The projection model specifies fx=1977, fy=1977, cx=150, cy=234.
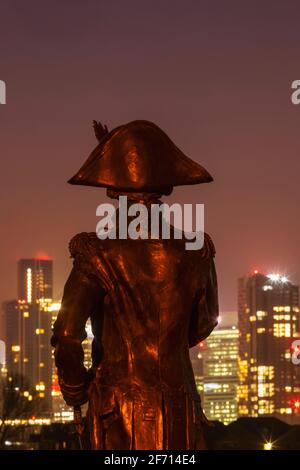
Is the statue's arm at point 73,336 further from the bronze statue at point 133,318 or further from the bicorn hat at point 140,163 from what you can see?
the bicorn hat at point 140,163

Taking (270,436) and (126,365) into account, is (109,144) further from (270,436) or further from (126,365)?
(270,436)

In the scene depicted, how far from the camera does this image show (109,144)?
11.3 meters

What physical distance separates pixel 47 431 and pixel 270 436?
1269cm

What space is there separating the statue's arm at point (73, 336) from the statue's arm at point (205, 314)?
0.68 m

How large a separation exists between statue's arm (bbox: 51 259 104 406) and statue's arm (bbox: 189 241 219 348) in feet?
2.23

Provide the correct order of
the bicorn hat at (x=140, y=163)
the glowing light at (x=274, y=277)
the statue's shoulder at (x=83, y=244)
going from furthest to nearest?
the glowing light at (x=274, y=277), the statue's shoulder at (x=83, y=244), the bicorn hat at (x=140, y=163)

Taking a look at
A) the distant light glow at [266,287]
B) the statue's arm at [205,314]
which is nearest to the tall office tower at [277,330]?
the distant light glow at [266,287]

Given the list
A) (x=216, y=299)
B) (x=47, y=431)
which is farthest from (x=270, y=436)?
(x=216, y=299)

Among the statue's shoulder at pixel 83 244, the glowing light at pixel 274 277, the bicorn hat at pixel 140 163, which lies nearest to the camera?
the bicorn hat at pixel 140 163

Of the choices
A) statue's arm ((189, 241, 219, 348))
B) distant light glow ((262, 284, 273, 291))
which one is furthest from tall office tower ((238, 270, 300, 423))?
statue's arm ((189, 241, 219, 348))

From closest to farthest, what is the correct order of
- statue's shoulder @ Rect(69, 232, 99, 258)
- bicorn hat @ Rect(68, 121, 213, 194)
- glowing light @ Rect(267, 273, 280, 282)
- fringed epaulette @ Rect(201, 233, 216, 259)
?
bicorn hat @ Rect(68, 121, 213, 194)
statue's shoulder @ Rect(69, 232, 99, 258)
fringed epaulette @ Rect(201, 233, 216, 259)
glowing light @ Rect(267, 273, 280, 282)

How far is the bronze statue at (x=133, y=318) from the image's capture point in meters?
11.3

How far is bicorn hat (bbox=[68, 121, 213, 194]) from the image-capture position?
11.2 m

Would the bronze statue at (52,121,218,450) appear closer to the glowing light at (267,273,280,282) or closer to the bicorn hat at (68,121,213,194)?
the bicorn hat at (68,121,213,194)
